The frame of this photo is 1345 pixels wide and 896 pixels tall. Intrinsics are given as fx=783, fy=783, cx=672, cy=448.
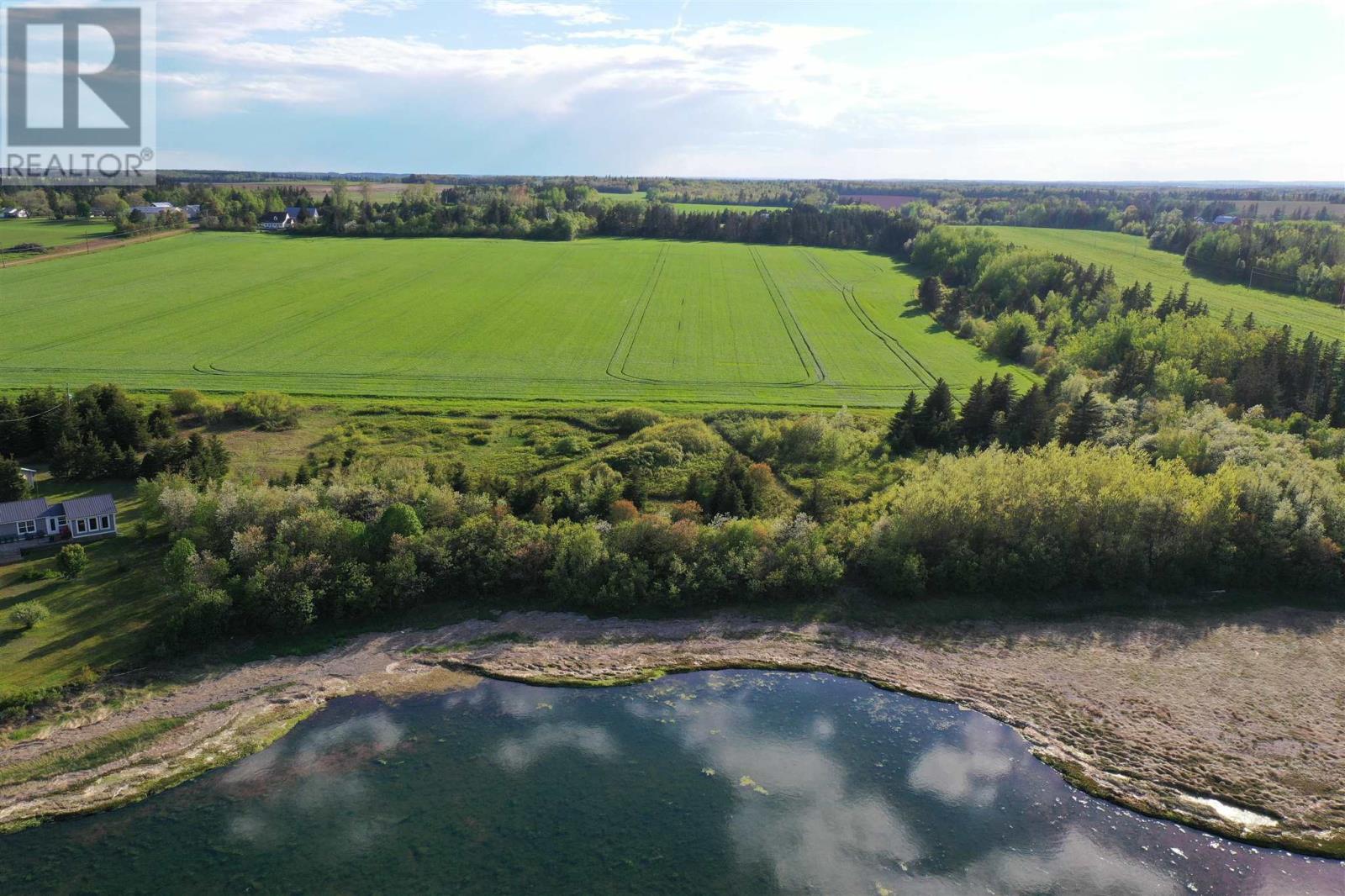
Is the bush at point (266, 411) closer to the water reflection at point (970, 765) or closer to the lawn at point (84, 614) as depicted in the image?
the lawn at point (84, 614)

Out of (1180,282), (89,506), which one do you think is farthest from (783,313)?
(89,506)

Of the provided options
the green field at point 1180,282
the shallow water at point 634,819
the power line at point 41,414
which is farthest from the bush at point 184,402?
the green field at point 1180,282

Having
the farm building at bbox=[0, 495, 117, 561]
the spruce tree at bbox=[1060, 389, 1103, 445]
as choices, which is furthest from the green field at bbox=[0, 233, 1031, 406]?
the farm building at bbox=[0, 495, 117, 561]

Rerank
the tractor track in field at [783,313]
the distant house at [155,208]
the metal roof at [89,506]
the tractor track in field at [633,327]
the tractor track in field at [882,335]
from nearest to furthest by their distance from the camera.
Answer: the metal roof at [89,506] → the tractor track in field at [633,327] → the tractor track in field at [783,313] → the tractor track in field at [882,335] → the distant house at [155,208]

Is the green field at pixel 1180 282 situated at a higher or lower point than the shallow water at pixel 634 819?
higher

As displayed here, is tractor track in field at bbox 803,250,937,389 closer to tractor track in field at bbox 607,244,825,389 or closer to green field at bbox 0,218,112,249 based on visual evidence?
tractor track in field at bbox 607,244,825,389

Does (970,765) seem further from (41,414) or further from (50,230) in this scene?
(50,230)

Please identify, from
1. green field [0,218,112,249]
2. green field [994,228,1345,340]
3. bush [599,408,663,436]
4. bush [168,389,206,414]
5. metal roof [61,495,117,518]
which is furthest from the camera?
green field [0,218,112,249]

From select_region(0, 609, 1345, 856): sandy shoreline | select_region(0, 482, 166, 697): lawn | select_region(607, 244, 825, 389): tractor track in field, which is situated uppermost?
select_region(607, 244, 825, 389): tractor track in field
